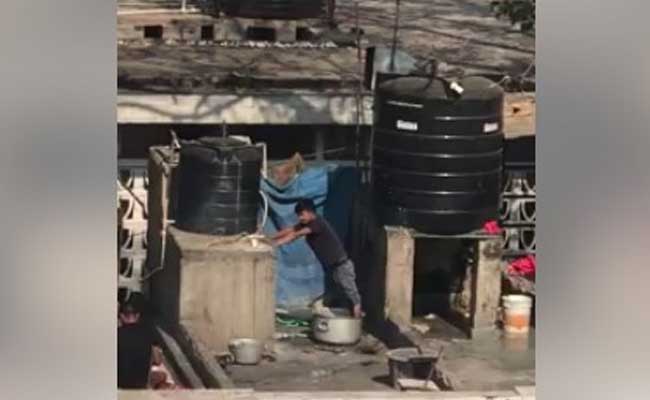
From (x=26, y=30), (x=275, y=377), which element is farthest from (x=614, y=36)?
(x=26, y=30)

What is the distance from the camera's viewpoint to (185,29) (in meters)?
3.80

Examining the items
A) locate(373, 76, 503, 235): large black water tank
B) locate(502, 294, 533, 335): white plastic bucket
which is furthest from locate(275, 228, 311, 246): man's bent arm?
locate(502, 294, 533, 335): white plastic bucket

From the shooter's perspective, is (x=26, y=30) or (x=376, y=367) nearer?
(x=26, y=30)

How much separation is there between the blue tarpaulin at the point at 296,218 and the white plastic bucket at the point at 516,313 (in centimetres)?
47

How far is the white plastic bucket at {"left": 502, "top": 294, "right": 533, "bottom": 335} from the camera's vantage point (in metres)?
3.79

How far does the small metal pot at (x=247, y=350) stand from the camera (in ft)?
12.3

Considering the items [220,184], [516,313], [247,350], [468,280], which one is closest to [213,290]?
[247,350]

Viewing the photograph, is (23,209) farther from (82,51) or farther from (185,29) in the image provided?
(185,29)

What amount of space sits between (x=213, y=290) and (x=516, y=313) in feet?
2.59

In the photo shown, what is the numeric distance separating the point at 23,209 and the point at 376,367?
3.29 ft

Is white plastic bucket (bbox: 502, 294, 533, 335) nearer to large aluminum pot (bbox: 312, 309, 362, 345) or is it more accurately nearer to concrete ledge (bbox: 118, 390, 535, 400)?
concrete ledge (bbox: 118, 390, 535, 400)

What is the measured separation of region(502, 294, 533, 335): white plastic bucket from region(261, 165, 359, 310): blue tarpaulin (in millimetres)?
466

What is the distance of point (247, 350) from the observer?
3766 mm

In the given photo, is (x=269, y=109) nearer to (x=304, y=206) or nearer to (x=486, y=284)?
(x=304, y=206)
